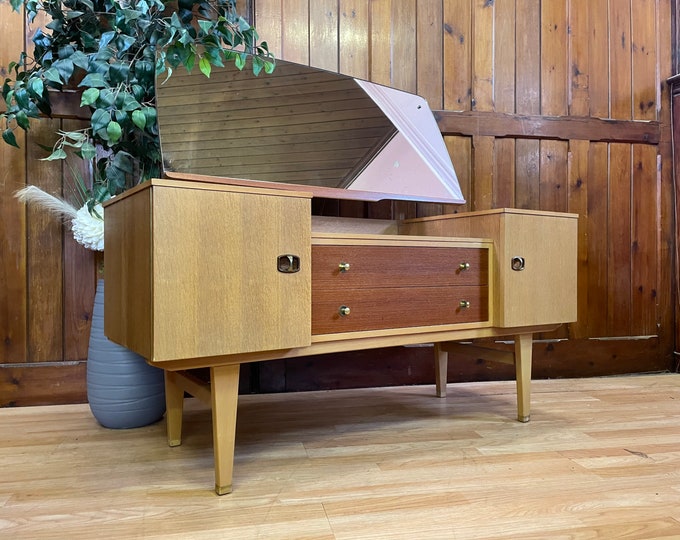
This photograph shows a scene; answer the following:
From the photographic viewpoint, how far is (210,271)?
86 centimetres

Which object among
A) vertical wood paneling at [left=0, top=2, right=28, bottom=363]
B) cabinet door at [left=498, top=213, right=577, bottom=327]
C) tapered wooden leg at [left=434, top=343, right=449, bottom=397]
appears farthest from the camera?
tapered wooden leg at [left=434, top=343, right=449, bottom=397]

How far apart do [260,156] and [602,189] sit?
1.56m

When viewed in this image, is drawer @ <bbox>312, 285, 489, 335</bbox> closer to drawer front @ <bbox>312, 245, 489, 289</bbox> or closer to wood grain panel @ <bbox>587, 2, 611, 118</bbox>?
drawer front @ <bbox>312, 245, 489, 289</bbox>

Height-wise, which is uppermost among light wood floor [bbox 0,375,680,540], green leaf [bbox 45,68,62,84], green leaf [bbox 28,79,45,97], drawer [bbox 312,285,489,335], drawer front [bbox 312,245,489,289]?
green leaf [bbox 45,68,62,84]

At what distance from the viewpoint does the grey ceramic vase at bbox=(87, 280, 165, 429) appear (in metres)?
1.30

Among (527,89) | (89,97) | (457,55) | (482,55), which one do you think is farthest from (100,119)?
(527,89)

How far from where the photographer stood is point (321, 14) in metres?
1.70

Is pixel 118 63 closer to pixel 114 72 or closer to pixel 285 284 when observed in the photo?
pixel 114 72

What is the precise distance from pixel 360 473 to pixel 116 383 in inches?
30.2

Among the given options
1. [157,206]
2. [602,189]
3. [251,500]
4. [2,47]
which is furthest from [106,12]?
[602,189]

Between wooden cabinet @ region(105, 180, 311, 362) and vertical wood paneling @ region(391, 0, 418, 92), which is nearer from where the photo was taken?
wooden cabinet @ region(105, 180, 311, 362)

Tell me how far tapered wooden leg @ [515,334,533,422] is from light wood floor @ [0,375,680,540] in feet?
0.15

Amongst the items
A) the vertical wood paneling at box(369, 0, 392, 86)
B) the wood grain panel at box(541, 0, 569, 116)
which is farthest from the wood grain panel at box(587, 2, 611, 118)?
the vertical wood paneling at box(369, 0, 392, 86)

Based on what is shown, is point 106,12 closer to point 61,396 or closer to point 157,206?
point 157,206
